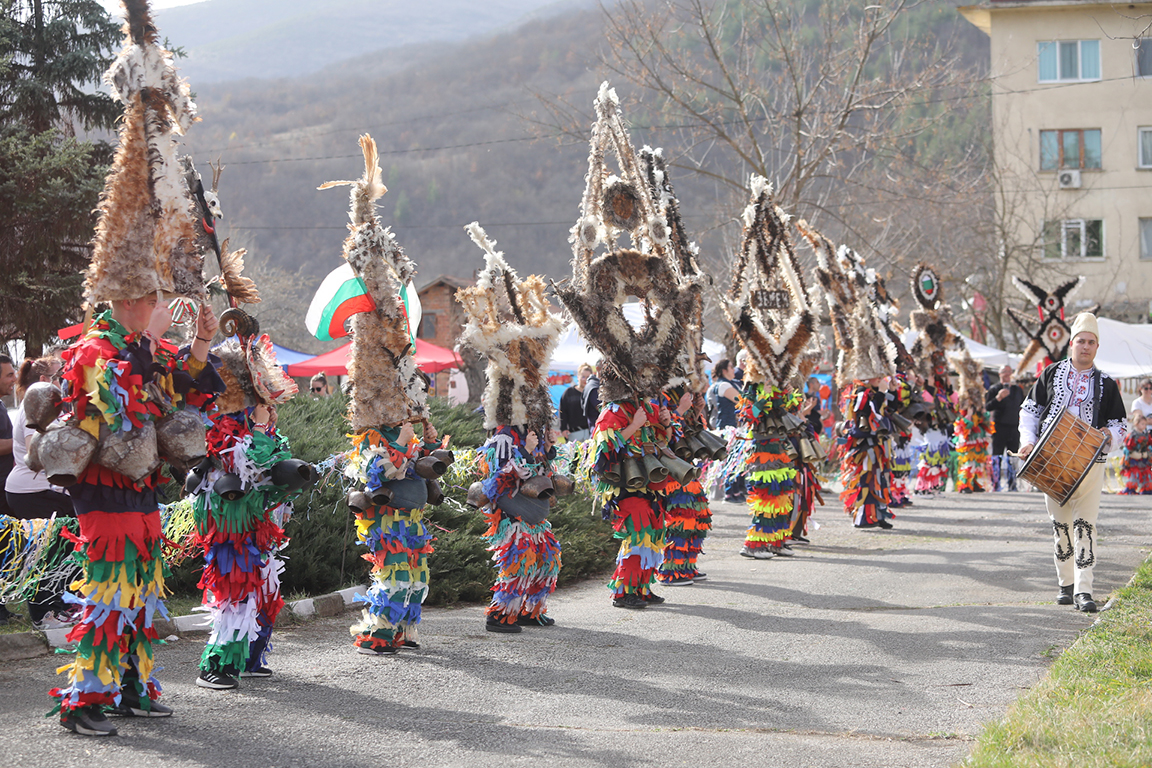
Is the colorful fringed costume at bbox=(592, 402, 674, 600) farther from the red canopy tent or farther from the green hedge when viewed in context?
the red canopy tent

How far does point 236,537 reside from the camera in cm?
581

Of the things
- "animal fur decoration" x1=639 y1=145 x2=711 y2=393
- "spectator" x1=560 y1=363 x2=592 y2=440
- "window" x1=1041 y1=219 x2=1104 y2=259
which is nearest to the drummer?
"animal fur decoration" x1=639 y1=145 x2=711 y2=393

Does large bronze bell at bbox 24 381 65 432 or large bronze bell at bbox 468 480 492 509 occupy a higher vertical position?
large bronze bell at bbox 24 381 65 432

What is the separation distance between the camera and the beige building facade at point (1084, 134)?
32.5 meters

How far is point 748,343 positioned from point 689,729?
613 cm

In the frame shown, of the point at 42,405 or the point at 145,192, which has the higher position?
the point at 145,192

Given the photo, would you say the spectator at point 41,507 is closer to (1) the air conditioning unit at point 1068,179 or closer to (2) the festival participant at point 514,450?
(2) the festival participant at point 514,450

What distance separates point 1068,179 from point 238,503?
31701 mm

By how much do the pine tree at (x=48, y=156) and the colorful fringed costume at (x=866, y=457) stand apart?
9044 mm

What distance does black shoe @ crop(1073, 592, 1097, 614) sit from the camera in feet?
25.1

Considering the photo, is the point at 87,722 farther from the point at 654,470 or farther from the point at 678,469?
the point at 678,469

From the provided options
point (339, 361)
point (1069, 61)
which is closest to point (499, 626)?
point (339, 361)

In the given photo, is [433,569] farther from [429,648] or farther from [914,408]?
[914,408]

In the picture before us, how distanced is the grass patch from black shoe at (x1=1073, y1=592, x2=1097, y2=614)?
1.09 m
